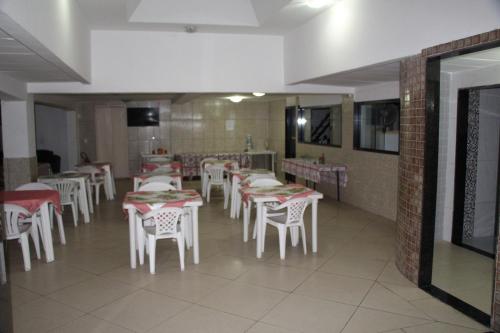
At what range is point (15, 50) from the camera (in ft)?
11.1

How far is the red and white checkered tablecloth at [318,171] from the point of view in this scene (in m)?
7.14

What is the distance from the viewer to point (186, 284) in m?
3.74

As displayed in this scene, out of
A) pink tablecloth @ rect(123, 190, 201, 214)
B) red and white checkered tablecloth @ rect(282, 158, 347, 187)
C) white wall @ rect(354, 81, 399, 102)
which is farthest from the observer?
red and white checkered tablecloth @ rect(282, 158, 347, 187)

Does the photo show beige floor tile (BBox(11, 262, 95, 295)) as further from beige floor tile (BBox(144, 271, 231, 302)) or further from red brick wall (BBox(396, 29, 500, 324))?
red brick wall (BBox(396, 29, 500, 324))

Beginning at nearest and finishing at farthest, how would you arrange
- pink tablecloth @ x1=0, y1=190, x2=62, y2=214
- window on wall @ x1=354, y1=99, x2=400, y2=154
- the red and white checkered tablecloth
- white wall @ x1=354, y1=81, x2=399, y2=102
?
1. pink tablecloth @ x1=0, y1=190, x2=62, y2=214
2. white wall @ x1=354, y1=81, x2=399, y2=102
3. window on wall @ x1=354, y1=99, x2=400, y2=154
4. the red and white checkered tablecloth

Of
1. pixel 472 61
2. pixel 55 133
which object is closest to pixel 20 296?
pixel 472 61

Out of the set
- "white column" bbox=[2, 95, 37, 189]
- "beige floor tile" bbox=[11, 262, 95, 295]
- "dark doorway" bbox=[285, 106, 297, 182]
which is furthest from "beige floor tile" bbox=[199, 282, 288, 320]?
"dark doorway" bbox=[285, 106, 297, 182]

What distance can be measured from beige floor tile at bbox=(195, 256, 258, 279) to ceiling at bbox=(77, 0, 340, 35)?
2.91 m

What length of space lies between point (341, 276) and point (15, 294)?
9.54ft

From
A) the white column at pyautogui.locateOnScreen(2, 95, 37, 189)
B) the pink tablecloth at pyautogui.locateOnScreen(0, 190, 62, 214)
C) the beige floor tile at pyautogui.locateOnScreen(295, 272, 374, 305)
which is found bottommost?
the beige floor tile at pyautogui.locateOnScreen(295, 272, 374, 305)

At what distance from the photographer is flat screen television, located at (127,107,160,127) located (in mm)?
11227

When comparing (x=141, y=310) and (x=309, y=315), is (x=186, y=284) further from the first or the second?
(x=309, y=315)

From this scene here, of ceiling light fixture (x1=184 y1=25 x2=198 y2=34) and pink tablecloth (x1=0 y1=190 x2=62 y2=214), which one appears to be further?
ceiling light fixture (x1=184 y1=25 x2=198 y2=34)

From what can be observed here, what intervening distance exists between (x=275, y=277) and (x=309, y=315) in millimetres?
809
